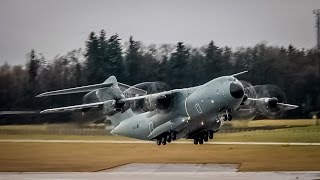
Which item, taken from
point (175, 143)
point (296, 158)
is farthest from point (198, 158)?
point (296, 158)

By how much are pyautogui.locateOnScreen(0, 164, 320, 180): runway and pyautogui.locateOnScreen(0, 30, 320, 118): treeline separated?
3690 millimetres

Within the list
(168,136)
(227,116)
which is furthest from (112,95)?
(227,116)

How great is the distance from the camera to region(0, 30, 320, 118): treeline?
94.1 feet

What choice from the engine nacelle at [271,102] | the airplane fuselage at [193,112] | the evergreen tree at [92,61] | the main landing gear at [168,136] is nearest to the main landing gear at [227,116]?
the airplane fuselage at [193,112]

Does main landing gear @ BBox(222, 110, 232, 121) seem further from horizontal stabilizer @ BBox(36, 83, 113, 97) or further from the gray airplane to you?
horizontal stabilizer @ BBox(36, 83, 113, 97)

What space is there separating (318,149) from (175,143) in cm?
774

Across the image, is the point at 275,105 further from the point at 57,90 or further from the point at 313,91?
the point at 57,90

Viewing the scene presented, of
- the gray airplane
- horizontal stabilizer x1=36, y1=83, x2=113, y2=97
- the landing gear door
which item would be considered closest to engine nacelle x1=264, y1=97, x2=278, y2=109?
the gray airplane

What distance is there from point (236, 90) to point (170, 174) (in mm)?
12499

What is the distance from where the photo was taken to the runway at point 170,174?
30.4m

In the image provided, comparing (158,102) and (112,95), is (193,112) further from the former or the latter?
(112,95)

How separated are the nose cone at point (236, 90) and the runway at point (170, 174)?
8779 millimetres

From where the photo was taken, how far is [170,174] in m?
32.9

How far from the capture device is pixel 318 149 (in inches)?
1278
